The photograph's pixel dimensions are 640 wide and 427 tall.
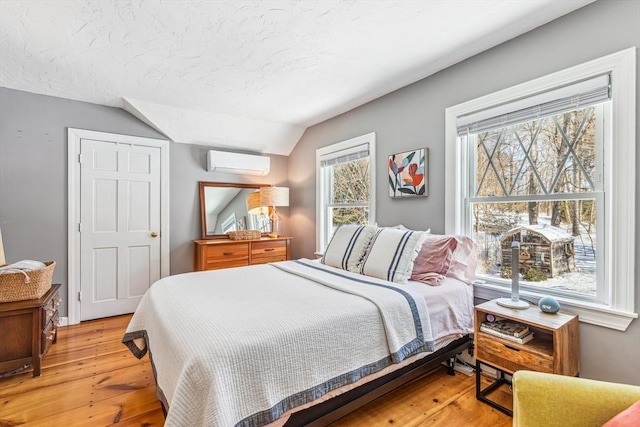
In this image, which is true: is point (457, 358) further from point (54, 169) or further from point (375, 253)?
point (54, 169)

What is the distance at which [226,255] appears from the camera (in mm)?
3732

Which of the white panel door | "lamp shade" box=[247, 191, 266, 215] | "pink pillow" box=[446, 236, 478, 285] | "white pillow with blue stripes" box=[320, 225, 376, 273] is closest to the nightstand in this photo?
"pink pillow" box=[446, 236, 478, 285]

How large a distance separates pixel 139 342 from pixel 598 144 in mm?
3176

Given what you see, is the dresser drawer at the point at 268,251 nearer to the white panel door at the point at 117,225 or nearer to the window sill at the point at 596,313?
the white panel door at the point at 117,225

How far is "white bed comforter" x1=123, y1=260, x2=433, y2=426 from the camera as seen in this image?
3.69 feet

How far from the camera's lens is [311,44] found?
220 cm

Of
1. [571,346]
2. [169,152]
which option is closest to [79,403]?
[169,152]

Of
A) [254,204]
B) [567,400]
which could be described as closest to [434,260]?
[567,400]

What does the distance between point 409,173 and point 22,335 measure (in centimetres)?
339

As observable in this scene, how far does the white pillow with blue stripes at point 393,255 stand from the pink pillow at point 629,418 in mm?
1283

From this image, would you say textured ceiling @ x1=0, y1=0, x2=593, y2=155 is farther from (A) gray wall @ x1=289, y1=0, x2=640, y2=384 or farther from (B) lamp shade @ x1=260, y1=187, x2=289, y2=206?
(B) lamp shade @ x1=260, y1=187, x2=289, y2=206

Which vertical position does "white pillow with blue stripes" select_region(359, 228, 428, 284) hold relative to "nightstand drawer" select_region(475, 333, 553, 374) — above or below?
above

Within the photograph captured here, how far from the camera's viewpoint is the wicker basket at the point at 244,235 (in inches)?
155

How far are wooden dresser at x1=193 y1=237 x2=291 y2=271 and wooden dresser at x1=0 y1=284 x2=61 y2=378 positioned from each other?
1.54m
